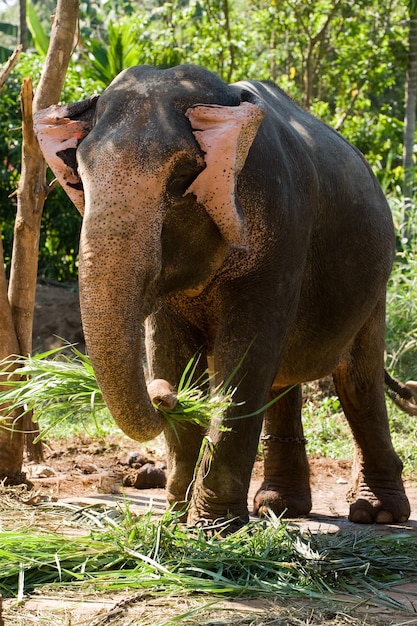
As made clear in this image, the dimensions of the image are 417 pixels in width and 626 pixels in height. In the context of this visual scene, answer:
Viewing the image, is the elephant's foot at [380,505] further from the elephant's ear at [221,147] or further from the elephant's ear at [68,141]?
the elephant's ear at [68,141]

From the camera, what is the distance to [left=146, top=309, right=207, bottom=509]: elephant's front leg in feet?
16.2

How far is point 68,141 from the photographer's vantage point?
4.33 meters

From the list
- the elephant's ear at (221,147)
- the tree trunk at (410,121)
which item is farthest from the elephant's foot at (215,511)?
the tree trunk at (410,121)

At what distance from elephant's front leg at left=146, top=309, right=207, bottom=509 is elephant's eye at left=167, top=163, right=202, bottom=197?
3.11 feet

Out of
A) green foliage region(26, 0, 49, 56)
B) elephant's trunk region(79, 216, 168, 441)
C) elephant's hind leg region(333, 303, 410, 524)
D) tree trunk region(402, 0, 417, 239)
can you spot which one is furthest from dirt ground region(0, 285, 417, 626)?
green foliage region(26, 0, 49, 56)

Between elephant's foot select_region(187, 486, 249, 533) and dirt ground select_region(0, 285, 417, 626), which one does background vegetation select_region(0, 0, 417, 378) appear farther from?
elephant's foot select_region(187, 486, 249, 533)

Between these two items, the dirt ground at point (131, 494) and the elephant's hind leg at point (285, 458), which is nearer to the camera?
the dirt ground at point (131, 494)

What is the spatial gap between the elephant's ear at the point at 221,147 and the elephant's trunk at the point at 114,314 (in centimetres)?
52

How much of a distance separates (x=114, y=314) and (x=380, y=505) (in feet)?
9.03

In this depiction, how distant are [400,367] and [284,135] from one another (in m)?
4.59

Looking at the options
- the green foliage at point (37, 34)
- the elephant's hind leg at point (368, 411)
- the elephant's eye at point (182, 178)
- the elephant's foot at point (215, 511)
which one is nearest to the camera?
the elephant's eye at point (182, 178)

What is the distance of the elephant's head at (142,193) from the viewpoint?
12.2ft

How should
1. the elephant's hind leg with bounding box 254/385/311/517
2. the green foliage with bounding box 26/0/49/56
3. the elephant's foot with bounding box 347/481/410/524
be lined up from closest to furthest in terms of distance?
the elephant's foot with bounding box 347/481/410/524, the elephant's hind leg with bounding box 254/385/311/517, the green foliage with bounding box 26/0/49/56

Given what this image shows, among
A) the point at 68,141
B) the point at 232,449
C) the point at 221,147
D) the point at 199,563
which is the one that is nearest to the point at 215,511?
the point at 232,449
